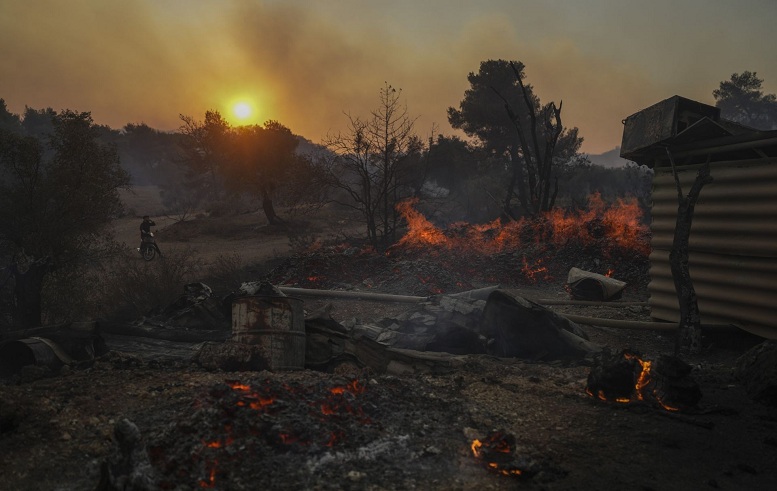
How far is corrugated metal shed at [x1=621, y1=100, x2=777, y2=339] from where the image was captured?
6049mm

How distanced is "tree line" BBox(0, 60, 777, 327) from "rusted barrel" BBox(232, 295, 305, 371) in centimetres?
620

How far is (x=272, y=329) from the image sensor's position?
6023mm

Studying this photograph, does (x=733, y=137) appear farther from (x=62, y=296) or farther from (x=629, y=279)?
(x=62, y=296)

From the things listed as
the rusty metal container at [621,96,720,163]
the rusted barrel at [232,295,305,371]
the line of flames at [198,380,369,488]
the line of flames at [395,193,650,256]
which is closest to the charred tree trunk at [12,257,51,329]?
the rusted barrel at [232,295,305,371]

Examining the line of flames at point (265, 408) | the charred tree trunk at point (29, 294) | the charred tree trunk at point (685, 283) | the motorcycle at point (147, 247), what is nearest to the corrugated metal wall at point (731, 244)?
the charred tree trunk at point (685, 283)

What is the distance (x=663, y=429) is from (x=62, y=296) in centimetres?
1150

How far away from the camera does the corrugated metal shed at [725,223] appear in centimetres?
605

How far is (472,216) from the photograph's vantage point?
95.1ft

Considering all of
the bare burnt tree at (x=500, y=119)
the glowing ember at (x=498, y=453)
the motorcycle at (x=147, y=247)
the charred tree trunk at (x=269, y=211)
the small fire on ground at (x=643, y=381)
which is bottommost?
the glowing ember at (x=498, y=453)

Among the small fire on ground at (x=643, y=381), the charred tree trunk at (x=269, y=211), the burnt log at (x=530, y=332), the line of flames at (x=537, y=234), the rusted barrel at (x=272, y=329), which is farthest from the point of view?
the charred tree trunk at (x=269, y=211)

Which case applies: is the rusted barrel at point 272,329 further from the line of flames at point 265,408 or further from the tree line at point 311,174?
the tree line at point 311,174

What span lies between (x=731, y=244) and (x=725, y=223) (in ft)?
1.00

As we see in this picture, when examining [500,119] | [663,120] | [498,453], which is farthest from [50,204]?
[500,119]

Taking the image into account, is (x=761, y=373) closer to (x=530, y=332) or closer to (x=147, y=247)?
(x=530, y=332)
